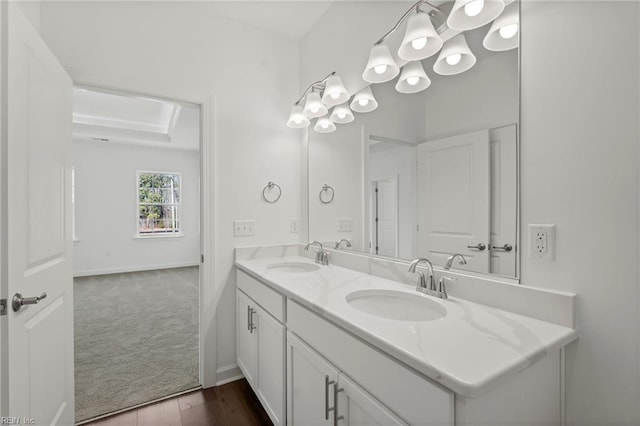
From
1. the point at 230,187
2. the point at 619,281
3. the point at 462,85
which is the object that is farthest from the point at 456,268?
the point at 230,187

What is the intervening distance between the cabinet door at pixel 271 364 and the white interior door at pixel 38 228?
949mm

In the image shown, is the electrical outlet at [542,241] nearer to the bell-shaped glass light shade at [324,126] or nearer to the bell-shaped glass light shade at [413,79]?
the bell-shaped glass light shade at [413,79]

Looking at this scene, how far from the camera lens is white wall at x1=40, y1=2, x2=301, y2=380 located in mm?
1760

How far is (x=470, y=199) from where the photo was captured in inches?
48.6

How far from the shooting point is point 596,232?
88cm

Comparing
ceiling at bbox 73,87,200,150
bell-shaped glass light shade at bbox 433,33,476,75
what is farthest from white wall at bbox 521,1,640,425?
ceiling at bbox 73,87,200,150

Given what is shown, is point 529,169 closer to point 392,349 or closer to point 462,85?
point 462,85

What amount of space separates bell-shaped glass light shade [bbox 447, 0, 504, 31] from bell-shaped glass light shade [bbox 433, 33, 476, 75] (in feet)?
0.30

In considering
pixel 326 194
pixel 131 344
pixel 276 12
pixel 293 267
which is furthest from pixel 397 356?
pixel 131 344

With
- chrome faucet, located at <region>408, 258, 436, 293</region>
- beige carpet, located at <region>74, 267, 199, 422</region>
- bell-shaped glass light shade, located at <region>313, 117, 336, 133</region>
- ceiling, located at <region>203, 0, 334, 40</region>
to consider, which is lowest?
beige carpet, located at <region>74, 267, 199, 422</region>

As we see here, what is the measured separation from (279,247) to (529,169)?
5.60 feet

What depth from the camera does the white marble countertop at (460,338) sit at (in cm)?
68

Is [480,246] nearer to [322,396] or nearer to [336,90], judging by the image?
[322,396]

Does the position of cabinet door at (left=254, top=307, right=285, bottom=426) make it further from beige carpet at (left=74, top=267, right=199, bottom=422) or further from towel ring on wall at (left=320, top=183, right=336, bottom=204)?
towel ring on wall at (left=320, top=183, right=336, bottom=204)
